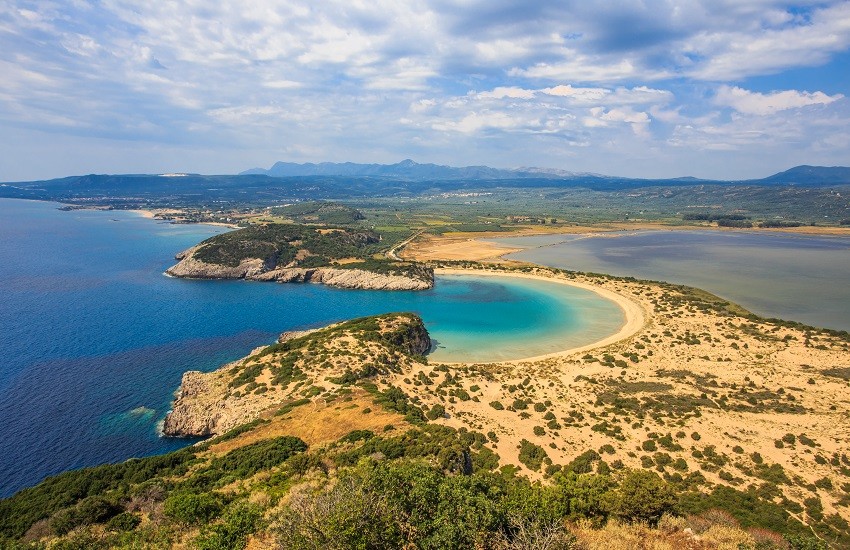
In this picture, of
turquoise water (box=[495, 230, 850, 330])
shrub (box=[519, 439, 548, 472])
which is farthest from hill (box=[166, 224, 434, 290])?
shrub (box=[519, 439, 548, 472])

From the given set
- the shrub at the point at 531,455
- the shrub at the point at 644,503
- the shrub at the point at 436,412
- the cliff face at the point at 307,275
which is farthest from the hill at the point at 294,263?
the shrub at the point at 644,503

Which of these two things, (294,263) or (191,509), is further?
(294,263)

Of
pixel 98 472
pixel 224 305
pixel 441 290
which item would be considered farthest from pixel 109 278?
pixel 98 472

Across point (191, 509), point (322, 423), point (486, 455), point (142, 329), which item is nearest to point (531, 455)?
point (486, 455)

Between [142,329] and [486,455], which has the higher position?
[486,455]

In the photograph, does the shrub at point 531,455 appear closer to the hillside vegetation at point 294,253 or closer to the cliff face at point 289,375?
the cliff face at point 289,375

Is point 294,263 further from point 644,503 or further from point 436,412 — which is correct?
point 644,503

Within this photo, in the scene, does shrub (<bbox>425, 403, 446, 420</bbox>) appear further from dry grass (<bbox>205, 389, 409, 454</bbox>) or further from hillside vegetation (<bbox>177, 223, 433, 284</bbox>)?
hillside vegetation (<bbox>177, 223, 433, 284</bbox>)
